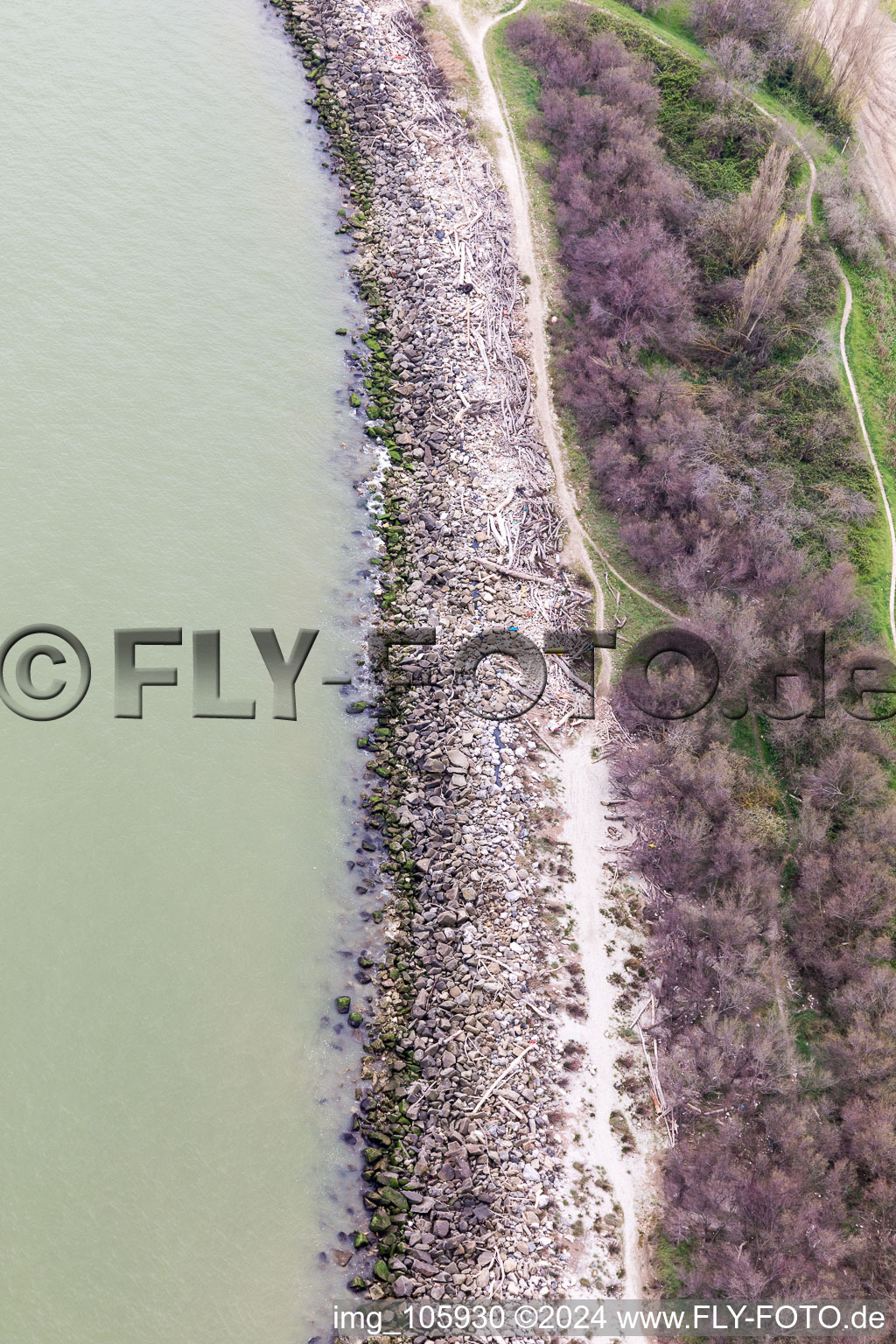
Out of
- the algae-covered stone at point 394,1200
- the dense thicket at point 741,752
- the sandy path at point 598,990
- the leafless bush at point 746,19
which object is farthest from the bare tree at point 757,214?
the algae-covered stone at point 394,1200

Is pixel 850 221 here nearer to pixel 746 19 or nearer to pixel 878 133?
pixel 878 133

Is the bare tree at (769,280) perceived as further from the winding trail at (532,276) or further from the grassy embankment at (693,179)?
the winding trail at (532,276)

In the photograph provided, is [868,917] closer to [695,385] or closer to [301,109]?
[695,385]

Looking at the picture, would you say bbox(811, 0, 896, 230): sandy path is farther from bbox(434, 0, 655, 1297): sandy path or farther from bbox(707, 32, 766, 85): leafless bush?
bbox(434, 0, 655, 1297): sandy path

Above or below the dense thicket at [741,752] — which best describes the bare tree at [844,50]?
above

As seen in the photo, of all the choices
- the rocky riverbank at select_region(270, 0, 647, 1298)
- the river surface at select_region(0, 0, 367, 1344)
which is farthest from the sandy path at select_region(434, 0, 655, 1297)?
the river surface at select_region(0, 0, 367, 1344)

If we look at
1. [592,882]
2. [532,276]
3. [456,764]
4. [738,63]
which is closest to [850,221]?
[738,63]
